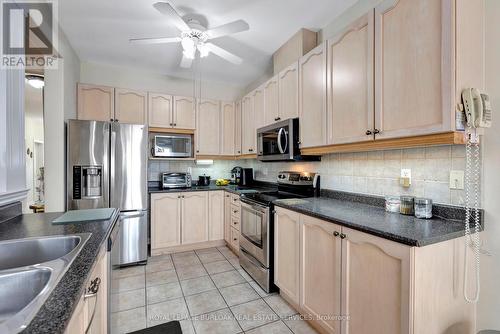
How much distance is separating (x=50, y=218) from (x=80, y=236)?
580mm

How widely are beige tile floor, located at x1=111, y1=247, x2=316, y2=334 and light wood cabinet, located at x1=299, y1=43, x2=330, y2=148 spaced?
1.49 metres

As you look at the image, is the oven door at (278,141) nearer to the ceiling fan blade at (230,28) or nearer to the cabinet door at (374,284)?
the ceiling fan blade at (230,28)

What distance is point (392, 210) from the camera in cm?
165

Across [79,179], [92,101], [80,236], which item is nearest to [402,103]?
[80,236]

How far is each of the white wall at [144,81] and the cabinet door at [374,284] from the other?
3315 millimetres

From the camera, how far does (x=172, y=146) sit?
3395mm

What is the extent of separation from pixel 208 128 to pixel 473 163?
122 inches

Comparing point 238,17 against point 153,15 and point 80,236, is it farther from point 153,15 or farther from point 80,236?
point 80,236

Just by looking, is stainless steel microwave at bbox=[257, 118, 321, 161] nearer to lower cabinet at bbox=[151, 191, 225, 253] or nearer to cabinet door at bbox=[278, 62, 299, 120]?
cabinet door at bbox=[278, 62, 299, 120]

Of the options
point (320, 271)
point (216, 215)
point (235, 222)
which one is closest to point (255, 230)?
point (235, 222)

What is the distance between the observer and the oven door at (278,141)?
2.33 m

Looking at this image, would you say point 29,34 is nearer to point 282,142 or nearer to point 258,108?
point 258,108

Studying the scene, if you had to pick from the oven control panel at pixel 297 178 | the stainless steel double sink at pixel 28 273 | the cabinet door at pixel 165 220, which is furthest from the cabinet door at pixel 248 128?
the stainless steel double sink at pixel 28 273

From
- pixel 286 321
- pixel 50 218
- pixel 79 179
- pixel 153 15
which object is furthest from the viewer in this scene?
pixel 79 179
